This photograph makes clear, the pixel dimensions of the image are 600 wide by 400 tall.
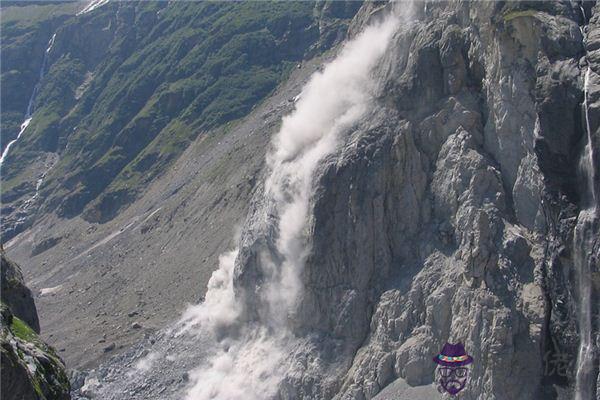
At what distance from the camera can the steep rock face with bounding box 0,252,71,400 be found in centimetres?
2412

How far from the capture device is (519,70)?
57.1m

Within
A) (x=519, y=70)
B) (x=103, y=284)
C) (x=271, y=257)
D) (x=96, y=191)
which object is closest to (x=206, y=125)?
(x=96, y=191)

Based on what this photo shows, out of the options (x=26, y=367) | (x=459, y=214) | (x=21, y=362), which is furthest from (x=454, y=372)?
(x=21, y=362)

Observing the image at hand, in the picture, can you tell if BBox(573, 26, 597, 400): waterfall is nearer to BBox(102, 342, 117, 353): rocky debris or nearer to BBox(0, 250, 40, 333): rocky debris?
BBox(0, 250, 40, 333): rocky debris

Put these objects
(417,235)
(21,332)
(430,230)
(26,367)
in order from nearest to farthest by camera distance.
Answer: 1. (26,367)
2. (21,332)
3. (430,230)
4. (417,235)

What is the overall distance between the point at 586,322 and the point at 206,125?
5498 inches

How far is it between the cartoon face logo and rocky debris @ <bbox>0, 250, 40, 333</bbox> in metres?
27.4

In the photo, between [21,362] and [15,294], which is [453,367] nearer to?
[15,294]

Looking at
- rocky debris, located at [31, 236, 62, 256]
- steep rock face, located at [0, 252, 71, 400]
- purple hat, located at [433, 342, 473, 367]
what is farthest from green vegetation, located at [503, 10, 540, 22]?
rocky debris, located at [31, 236, 62, 256]

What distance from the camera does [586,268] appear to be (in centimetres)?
5166

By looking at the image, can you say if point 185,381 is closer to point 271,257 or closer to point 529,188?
point 271,257

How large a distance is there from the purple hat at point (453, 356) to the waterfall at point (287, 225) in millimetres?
15206

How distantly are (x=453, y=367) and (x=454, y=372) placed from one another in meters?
0.35

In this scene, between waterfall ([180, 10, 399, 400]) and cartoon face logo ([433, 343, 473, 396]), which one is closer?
cartoon face logo ([433, 343, 473, 396])
